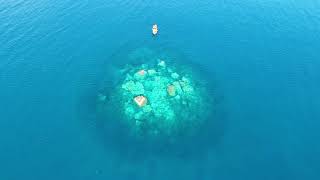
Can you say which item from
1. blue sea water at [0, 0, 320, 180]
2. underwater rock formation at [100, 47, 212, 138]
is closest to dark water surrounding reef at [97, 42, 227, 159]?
underwater rock formation at [100, 47, 212, 138]

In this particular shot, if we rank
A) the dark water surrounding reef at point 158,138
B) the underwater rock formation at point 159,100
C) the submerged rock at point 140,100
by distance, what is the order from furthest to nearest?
the submerged rock at point 140,100
the underwater rock formation at point 159,100
the dark water surrounding reef at point 158,138

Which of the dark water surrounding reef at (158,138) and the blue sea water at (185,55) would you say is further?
the dark water surrounding reef at (158,138)

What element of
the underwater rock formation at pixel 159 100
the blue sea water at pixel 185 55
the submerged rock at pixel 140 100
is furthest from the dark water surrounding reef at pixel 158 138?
the submerged rock at pixel 140 100

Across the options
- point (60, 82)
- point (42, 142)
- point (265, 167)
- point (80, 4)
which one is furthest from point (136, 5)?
point (265, 167)

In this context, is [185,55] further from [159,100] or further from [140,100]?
[140,100]

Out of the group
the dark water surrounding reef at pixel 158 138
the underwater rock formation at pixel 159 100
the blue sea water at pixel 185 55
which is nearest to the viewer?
the blue sea water at pixel 185 55

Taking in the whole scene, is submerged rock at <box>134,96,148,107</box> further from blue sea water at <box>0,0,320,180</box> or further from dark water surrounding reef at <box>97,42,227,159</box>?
blue sea water at <box>0,0,320,180</box>

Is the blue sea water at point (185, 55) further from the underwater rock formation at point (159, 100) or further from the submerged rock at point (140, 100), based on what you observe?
the submerged rock at point (140, 100)

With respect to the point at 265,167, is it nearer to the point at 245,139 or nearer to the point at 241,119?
the point at 245,139

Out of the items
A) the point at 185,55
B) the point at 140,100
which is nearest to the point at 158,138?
the point at 140,100

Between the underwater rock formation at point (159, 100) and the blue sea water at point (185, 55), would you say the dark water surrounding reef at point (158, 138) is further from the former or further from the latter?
the blue sea water at point (185, 55)
